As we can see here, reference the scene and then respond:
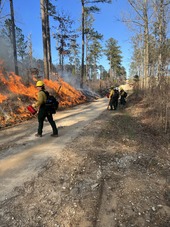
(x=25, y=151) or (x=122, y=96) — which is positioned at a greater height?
(x=122, y=96)

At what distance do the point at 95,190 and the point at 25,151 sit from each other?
2835mm

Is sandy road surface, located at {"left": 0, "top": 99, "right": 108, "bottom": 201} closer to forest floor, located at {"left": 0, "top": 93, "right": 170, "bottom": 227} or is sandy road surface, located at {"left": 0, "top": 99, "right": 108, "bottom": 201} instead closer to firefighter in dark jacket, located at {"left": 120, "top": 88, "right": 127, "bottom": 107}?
forest floor, located at {"left": 0, "top": 93, "right": 170, "bottom": 227}

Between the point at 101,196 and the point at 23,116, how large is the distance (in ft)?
28.3

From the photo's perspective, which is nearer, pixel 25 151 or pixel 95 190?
pixel 95 190

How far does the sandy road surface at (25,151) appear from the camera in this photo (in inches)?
191

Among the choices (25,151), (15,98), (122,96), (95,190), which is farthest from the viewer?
(122,96)

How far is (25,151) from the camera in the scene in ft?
21.3

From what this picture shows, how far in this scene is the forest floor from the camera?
3.73m

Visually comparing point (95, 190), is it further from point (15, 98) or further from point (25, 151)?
point (15, 98)

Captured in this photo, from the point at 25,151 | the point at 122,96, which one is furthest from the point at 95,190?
the point at 122,96

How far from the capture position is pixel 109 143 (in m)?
7.48

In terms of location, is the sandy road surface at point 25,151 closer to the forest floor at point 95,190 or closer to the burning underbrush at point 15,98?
A: the forest floor at point 95,190

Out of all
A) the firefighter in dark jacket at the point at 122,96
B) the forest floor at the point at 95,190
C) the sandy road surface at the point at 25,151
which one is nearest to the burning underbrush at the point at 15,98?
the sandy road surface at the point at 25,151

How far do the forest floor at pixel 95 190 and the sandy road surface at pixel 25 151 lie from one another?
0.17 metres
